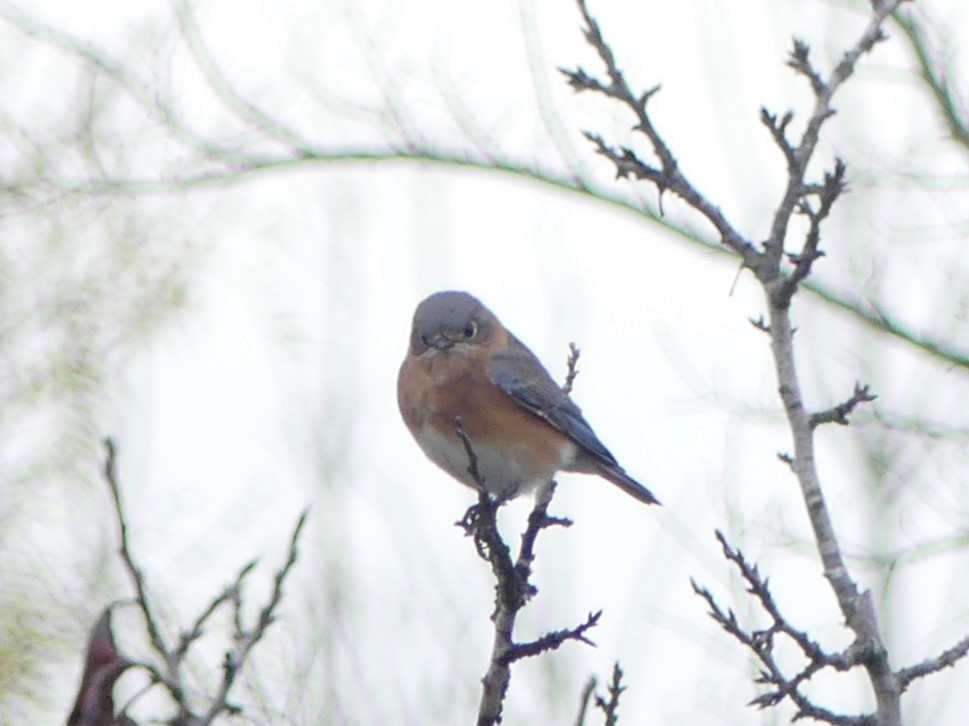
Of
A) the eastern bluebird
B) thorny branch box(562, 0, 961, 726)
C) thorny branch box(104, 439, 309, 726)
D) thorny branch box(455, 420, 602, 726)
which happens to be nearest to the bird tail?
the eastern bluebird

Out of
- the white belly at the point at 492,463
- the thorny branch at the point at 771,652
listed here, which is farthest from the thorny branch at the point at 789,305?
the white belly at the point at 492,463

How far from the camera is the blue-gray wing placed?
5.46 meters

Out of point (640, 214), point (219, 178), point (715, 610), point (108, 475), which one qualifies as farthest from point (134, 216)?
point (108, 475)

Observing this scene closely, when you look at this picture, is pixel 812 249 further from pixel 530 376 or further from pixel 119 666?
pixel 530 376

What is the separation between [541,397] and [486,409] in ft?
0.95

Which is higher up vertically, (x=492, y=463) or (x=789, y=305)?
(x=492, y=463)

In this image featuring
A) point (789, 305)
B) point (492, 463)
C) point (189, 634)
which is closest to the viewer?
point (189, 634)

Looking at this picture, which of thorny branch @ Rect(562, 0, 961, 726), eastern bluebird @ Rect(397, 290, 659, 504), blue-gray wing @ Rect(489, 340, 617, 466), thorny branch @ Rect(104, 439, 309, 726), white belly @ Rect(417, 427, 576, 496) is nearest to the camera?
thorny branch @ Rect(104, 439, 309, 726)

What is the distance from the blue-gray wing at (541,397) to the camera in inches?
215

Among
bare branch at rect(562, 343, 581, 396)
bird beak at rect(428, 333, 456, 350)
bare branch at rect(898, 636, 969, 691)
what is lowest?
bare branch at rect(898, 636, 969, 691)

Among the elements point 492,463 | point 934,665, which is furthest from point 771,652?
point 492,463

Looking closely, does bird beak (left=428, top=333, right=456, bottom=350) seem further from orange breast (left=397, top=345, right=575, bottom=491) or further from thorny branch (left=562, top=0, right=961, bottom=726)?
thorny branch (left=562, top=0, right=961, bottom=726)

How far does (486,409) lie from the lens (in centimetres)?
534

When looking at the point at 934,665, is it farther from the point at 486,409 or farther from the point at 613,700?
the point at 486,409
